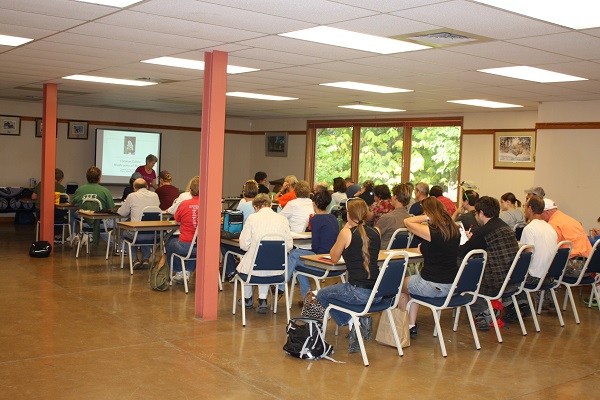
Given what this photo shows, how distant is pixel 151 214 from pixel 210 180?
286 cm

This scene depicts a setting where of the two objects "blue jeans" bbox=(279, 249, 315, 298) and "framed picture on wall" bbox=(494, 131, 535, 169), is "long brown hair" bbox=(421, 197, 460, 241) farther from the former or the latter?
"framed picture on wall" bbox=(494, 131, 535, 169)

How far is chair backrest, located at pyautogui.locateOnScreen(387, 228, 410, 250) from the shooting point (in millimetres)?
7551

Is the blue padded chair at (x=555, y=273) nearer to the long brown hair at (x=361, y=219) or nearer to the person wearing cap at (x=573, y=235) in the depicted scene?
the person wearing cap at (x=573, y=235)

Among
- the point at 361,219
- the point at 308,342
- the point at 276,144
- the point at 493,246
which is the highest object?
the point at 276,144

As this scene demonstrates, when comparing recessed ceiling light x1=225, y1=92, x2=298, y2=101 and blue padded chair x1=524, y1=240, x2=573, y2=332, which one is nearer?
blue padded chair x1=524, y1=240, x2=573, y2=332

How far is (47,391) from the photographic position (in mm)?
4492

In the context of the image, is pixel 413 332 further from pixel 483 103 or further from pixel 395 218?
pixel 483 103

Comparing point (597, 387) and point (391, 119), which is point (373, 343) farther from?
point (391, 119)

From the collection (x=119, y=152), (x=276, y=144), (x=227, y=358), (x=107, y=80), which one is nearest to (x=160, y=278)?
(x=227, y=358)

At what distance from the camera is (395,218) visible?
7.88 meters

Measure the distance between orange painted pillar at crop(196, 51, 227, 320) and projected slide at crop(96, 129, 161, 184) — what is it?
384 inches

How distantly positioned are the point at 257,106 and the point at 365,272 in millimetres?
8552

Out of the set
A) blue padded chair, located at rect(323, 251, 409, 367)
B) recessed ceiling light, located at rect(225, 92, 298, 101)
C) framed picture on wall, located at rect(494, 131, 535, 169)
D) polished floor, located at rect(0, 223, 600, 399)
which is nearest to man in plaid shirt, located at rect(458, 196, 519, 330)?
polished floor, located at rect(0, 223, 600, 399)

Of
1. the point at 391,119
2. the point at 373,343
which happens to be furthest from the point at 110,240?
the point at 391,119
